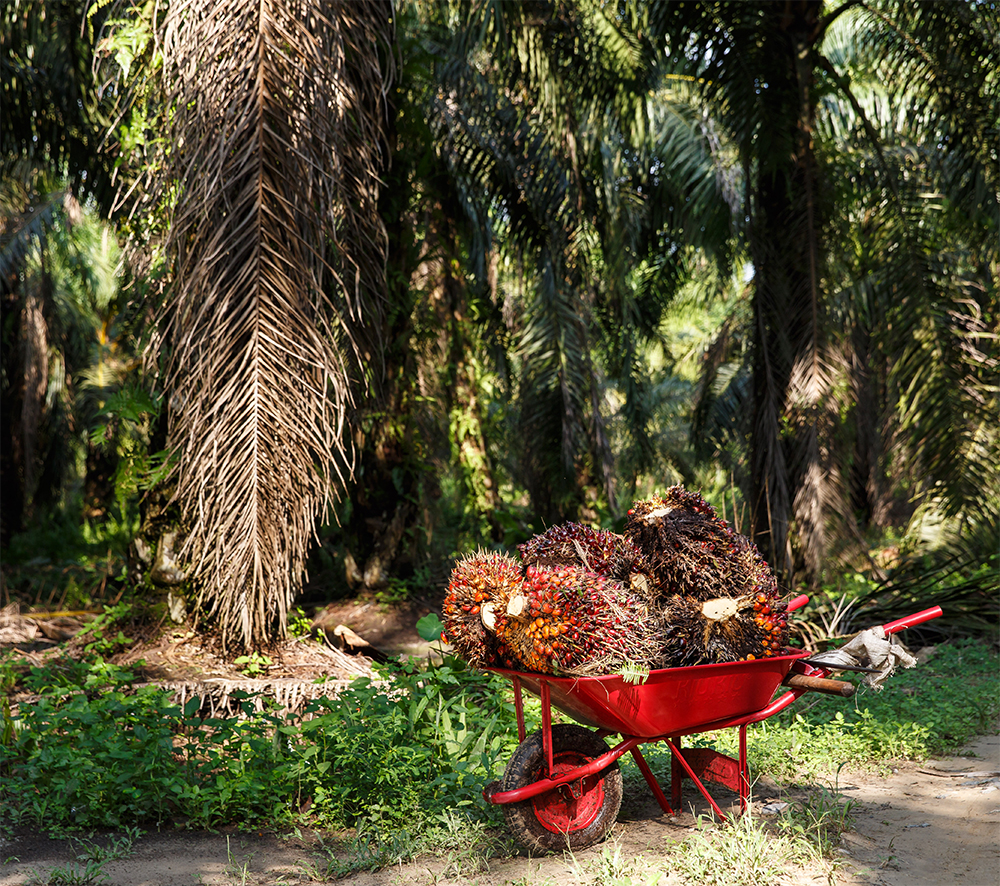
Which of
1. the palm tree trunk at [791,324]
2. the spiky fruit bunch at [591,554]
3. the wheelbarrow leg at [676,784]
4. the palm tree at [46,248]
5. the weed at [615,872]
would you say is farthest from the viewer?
the palm tree at [46,248]

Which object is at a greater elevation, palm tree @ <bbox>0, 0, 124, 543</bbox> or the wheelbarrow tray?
palm tree @ <bbox>0, 0, 124, 543</bbox>

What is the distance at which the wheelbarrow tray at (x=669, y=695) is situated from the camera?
9.52ft

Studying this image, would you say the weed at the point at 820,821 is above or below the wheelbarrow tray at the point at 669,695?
below

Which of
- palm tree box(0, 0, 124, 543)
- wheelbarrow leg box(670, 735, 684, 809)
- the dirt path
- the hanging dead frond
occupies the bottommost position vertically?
the dirt path

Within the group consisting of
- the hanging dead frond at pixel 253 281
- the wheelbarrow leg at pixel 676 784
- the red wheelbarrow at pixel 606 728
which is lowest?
the wheelbarrow leg at pixel 676 784

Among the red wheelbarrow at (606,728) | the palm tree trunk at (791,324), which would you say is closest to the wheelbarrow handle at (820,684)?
the red wheelbarrow at (606,728)

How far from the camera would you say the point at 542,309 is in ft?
27.2

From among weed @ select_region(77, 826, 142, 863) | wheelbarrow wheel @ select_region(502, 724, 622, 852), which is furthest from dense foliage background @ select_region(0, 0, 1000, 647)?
wheelbarrow wheel @ select_region(502, 724, 622, 852)

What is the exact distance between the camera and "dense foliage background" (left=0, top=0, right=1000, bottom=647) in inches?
185

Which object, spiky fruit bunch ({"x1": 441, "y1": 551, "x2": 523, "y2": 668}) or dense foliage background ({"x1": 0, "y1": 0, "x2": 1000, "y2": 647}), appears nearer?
spiky fruit bunch ({"x1": 441, "y1": 551, "x2": 523, "y2": 668})

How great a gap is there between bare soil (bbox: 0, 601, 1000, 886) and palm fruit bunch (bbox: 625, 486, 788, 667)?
687mm

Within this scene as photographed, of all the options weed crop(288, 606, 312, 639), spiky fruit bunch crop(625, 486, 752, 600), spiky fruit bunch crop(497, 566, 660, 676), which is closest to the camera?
spiky fruit bunch crop(497, 566, 660, 676)

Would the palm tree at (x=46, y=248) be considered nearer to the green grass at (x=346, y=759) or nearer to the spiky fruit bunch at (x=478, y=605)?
the green grass at (x=346, y=759)

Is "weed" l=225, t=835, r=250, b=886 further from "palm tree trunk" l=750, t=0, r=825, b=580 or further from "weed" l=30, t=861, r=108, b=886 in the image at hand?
"palm tree trunk" l=750, t=0, r=825, b=580
